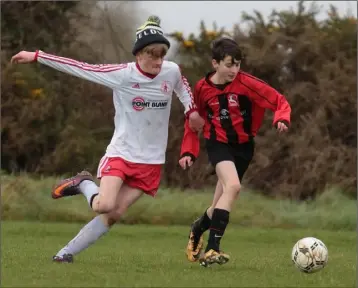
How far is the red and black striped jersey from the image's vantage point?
902 centimetres

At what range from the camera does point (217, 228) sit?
8664 mm

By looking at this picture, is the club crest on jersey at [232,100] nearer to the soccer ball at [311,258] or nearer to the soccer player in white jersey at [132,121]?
the soccer player in white jersey at [132,121]

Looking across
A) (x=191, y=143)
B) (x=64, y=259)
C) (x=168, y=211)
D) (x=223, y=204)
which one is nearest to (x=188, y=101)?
(x=191, y=143)

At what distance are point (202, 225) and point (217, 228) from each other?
0.78 m

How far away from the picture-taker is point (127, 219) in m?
18.0

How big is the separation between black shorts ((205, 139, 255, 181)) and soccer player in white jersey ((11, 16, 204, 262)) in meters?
0.58

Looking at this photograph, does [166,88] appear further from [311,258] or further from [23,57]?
[311,258]

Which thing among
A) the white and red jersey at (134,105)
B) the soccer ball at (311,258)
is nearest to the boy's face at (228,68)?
the white and red jersey at (134,105)

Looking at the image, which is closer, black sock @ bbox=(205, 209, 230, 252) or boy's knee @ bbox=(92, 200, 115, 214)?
boy's knee @ bbox=(92, 200, 115, 214)

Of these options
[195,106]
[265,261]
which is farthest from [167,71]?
[265,261]

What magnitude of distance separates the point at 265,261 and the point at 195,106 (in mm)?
1949

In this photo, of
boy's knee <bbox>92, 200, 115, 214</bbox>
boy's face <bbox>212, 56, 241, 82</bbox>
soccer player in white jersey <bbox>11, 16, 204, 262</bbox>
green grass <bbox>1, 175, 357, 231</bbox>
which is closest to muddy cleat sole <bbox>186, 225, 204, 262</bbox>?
soccer player in white jersey <bbox>11, 16, 204, 262</bbox>

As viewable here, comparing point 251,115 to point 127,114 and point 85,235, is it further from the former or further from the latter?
point 85,235

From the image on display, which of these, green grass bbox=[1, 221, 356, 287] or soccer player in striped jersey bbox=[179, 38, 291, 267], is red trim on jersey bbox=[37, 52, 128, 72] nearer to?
soccer player in striped jersey bbox=[179, 38, 291, 267]
